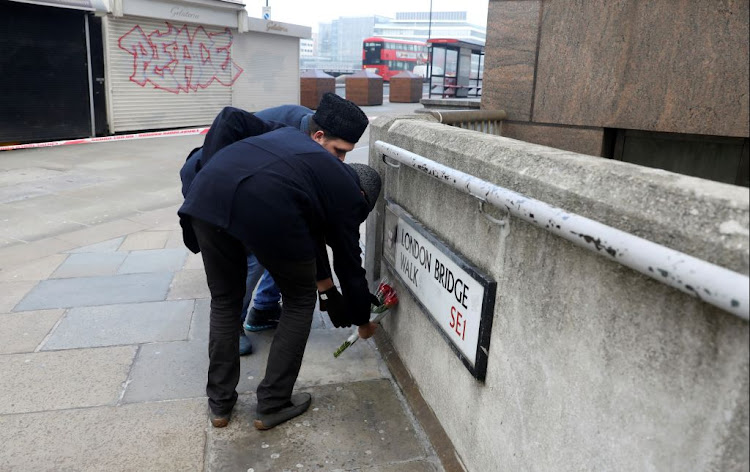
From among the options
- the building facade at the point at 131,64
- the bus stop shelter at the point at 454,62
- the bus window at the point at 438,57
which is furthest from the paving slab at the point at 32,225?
the bus window at the point at 438,57

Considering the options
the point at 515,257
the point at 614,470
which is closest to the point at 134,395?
the point at 515,257

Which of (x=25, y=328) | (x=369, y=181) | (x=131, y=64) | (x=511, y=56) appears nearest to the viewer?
(x=369, y=181)

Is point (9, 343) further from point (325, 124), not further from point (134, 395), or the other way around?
point (325, 124)

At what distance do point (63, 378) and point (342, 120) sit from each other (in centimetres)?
199

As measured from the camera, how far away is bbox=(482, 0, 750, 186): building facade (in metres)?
2.68

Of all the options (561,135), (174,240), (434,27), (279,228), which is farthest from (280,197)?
(434,27)

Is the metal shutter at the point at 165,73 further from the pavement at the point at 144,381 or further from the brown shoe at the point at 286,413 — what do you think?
the brown shoe at the point at 286,413

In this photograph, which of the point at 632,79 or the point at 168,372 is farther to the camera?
the point at 168,372

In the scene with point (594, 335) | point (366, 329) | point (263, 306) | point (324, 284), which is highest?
point (594, 335)

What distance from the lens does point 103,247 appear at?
5484 millimetres

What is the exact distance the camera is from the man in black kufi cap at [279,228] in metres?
2.34

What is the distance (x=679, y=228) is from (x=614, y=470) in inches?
25.6

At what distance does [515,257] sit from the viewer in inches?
75.0

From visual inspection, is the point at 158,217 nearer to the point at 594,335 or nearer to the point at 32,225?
the point at 32,225
